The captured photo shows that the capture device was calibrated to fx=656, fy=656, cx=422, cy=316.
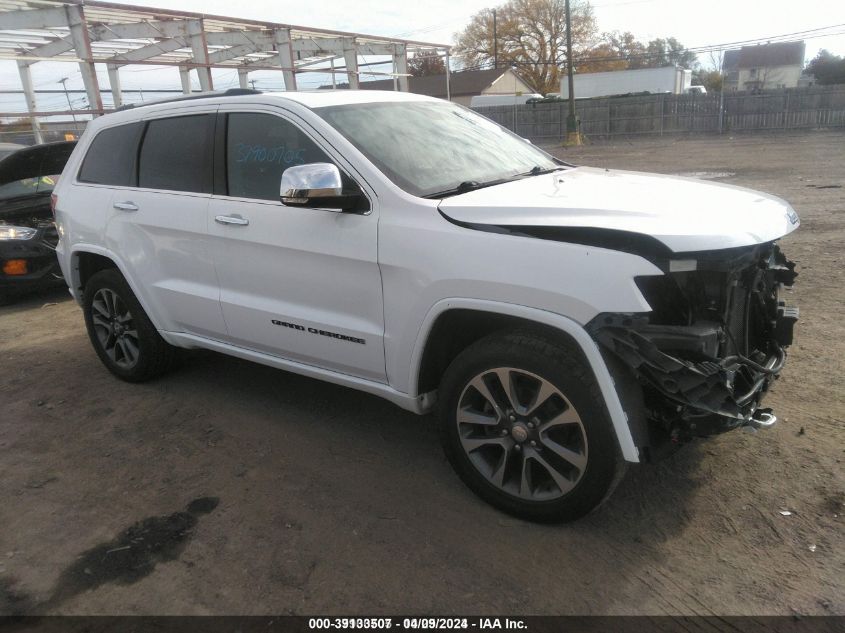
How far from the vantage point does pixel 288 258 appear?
3.53 m

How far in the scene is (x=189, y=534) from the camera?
3074 millimetres

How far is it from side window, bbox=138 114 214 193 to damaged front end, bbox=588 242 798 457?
2661 mm

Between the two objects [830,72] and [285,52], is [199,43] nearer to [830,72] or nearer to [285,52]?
[285,52]

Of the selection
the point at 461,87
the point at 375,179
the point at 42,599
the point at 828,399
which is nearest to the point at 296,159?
the point at 375,179

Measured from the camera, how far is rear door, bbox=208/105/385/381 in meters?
3.27

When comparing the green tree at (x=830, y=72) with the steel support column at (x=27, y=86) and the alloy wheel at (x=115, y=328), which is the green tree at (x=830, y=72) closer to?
the steel support column at (x=27, y=86)

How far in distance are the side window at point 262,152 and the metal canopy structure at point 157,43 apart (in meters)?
10.4

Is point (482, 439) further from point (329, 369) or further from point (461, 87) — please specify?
point (461, 87)

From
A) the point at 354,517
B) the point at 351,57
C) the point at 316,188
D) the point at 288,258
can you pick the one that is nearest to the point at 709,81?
the point at 351,57

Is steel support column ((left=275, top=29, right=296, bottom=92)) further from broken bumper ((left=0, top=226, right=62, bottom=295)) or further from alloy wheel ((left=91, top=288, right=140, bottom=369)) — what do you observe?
alloy wheel ((left=91, top=288, right=140, bottom=369))

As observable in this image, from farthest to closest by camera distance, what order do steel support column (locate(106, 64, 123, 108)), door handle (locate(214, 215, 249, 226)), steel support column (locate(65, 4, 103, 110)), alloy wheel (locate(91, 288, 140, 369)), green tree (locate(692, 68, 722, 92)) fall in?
1. green tree (locate(692, 68, 722, 92))
2. steel support column (locate(106, 64, 123, 108))
3. steel support column (locate(65, 4, 103, 110))
4. alloy wheel (locate(91, 288, 140, 369))
5. door handle (locate(214, 215, 249, 226))

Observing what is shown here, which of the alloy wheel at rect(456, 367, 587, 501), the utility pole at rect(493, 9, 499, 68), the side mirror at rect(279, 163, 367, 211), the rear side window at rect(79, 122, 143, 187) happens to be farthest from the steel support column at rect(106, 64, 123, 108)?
the utility pole at rect(493, 9, 499, 68)

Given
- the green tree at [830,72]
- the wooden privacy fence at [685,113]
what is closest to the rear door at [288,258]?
the wooden privacy fence at [685,113]

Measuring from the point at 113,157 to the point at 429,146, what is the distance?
8.14 ft
